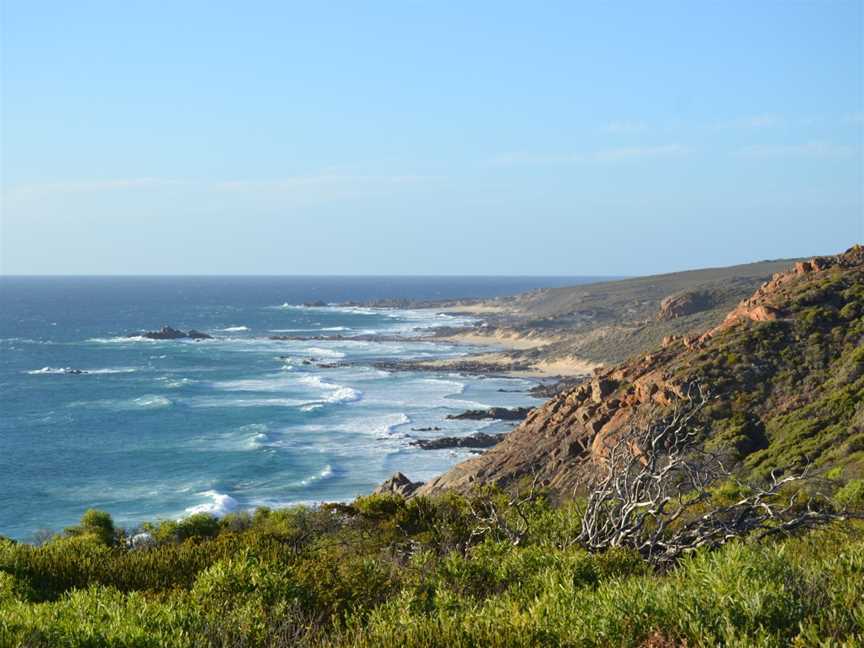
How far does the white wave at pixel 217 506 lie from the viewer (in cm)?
4038

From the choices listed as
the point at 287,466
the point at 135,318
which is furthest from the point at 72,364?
the point at 135,318

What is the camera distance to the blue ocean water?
44500 mm

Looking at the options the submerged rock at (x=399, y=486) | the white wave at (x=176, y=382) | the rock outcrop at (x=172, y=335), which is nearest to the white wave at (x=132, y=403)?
the white wave at (x=176, y=382)

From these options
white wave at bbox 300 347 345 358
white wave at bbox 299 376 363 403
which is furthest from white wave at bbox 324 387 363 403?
white wave at bbox 300 347 345 358

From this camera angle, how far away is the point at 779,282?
4594cm

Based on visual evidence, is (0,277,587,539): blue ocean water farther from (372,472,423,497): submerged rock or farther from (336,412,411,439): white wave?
(372,472,423,497): submerged rock

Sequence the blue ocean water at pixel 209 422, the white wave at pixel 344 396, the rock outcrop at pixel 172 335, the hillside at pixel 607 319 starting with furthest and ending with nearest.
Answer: the rock outcrop at pixel 172 335 < the hillside at pixel 607 319 < the white wave at pixel 344 396 < the blue ocean water at pixel 209 422

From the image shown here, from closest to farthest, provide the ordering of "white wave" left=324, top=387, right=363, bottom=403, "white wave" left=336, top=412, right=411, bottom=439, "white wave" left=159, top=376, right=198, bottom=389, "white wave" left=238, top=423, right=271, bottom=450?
"white wave" left=238, top=423, right=271, bottom=450 < "white wave" left=336, top=412, right=411, bottom=439 < "white wave" left=324, top=387, right=363, bottom=403 < "white wave" left=159, top=376, right=198, bottom=389

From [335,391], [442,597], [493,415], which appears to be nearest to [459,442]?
[493,415]

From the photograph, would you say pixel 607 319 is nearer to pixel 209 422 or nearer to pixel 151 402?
pixel 151 402

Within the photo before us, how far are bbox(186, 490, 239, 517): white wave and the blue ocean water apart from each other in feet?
0.59

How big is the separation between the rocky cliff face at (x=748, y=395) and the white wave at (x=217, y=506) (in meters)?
10.2

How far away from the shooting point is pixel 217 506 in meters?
41.2

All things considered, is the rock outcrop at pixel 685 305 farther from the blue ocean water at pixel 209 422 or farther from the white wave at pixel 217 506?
the white wave at pixel 217 506
